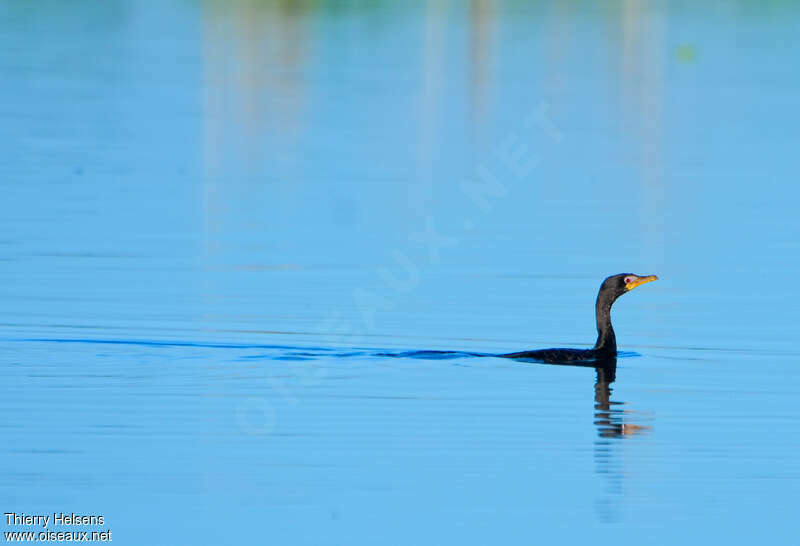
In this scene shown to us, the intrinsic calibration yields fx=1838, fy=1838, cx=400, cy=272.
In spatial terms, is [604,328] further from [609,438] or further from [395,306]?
[609,438]

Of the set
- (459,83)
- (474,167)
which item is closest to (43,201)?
(474,167)

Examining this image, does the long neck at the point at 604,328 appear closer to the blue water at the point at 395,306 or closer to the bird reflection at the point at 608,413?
the blue water at the point at 395,306

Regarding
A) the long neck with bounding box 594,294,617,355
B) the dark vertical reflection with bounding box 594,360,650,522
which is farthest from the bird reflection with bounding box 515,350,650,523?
the long neck with bounding box 594,294,617,355

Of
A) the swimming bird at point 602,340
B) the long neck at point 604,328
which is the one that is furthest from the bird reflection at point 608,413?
the long neck at point 604,328

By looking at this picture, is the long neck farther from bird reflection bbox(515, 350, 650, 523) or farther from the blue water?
the blue water

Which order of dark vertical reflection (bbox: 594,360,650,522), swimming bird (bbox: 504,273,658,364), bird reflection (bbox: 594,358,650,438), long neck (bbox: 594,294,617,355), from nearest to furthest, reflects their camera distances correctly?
1. dark vertical reflection (bbox: 594,360,650,522)
2. bird reflection (bbox: 594,358,650,438)
3. swimming bird (bbox: 504,273,658,364)
4. long neck (bbox: 594,294,617,355)

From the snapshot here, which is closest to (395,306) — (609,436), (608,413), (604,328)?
(604,328)

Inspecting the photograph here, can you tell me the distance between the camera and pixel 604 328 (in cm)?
1612

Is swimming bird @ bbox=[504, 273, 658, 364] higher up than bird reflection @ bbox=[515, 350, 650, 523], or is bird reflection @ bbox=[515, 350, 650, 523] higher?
swimming bird @ bbox=[504, 273, 658, 364]

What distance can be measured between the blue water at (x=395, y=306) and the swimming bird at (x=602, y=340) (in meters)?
0.16

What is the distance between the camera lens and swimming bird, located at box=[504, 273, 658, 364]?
15.3m

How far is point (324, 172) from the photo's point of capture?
26.9 metres

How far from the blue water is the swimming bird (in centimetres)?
16

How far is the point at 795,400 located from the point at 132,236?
9724 millimetres
